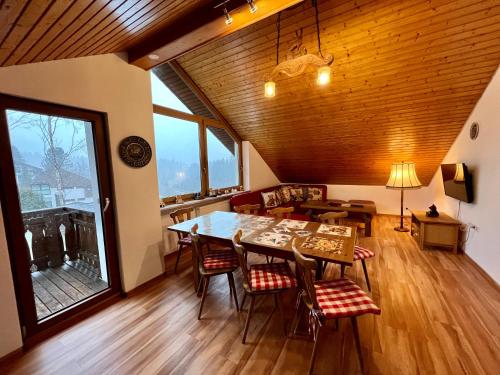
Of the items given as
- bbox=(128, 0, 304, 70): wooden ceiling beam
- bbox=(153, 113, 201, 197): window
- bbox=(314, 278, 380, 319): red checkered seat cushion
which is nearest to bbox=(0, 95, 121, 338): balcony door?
bbox=(128, 0, 304, 70): wooden ceiling beam

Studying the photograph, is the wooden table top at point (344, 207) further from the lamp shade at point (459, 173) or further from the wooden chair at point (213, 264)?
the wooden chair at point (213, 264)

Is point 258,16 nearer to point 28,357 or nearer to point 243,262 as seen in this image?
point 243,262

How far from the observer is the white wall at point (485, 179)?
2.35 m

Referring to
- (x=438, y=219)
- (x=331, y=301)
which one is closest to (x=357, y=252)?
(x=331, y=301)

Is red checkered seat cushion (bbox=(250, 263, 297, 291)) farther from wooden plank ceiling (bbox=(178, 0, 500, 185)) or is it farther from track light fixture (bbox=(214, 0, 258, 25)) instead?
wooden plank ceiling (bbox=(178, 0, 500, 185))

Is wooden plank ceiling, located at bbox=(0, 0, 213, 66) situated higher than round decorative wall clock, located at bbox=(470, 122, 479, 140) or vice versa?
wooden plank ceiling, located at bbox=(0, 0, 213, 66)

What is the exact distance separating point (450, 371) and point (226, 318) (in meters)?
1.61

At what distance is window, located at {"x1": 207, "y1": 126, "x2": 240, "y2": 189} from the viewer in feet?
13.8

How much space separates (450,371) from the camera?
1.40 m

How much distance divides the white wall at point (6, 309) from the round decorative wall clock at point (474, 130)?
16.4 ft

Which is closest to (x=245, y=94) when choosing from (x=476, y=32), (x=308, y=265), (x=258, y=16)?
(x=258, y=16)

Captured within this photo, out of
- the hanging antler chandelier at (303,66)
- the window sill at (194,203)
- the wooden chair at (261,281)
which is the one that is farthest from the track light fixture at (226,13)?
the window sill at (194,203)

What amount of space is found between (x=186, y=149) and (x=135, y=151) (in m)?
1.33

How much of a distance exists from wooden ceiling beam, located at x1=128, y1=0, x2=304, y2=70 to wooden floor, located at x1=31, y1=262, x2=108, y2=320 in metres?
2.48
